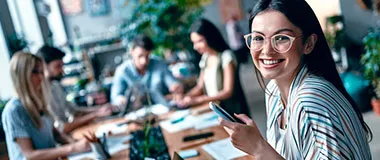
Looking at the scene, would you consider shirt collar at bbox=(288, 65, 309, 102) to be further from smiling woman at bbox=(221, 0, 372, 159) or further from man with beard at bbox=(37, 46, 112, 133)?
man with beard at bbox=(37, 46, 112, 133)

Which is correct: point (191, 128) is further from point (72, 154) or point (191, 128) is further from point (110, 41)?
Result: point (110, 41)

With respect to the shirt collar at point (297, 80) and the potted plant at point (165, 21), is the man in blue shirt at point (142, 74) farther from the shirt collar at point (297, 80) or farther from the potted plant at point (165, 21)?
the shirt collar at point (297, 80)

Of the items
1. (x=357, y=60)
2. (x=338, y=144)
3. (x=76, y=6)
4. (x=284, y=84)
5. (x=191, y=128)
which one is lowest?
(x=357, y=60)

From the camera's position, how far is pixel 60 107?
300 centimetres

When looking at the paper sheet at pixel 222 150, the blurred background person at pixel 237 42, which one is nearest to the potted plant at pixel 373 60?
the paper sheet at pixel 222 150

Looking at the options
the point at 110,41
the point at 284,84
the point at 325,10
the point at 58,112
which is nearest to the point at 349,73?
the point at 325,10

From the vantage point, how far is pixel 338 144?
913 mm

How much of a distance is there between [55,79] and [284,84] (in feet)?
7.62

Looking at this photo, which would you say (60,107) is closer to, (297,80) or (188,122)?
(188,122)

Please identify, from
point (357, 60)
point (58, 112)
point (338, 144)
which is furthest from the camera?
point (357, 60)

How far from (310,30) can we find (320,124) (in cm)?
29

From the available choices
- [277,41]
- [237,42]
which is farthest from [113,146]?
[237,42]

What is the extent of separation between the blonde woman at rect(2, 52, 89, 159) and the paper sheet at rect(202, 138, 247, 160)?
2.38 feet

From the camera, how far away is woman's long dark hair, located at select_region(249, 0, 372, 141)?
40.6 inches
